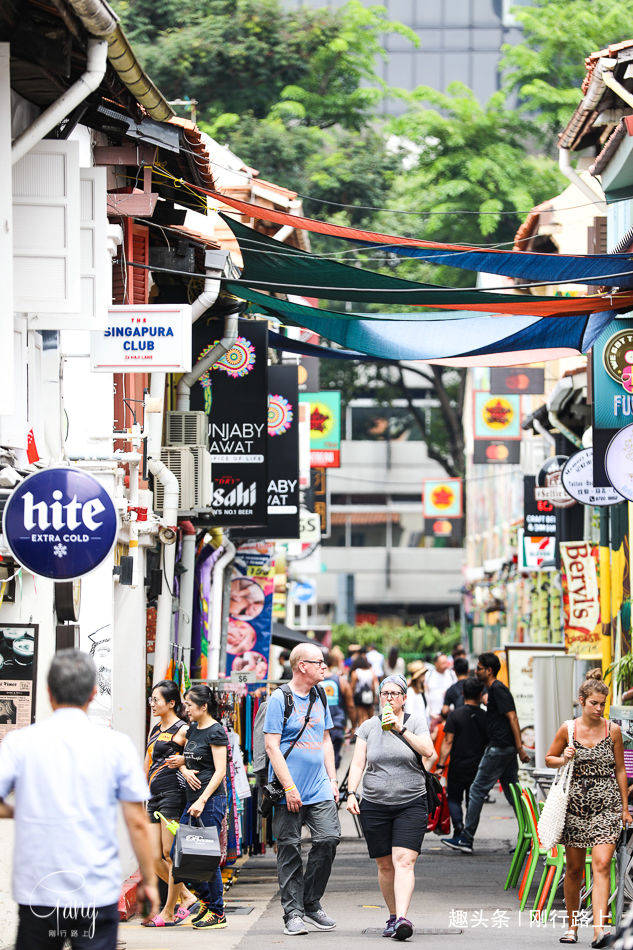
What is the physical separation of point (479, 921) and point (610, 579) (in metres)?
9.12

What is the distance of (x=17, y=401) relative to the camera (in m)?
10.5

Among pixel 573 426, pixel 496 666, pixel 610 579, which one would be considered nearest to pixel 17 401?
pixel 496 666

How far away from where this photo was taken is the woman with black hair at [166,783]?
38.0 feet

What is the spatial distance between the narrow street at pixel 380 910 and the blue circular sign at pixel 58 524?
2979mm

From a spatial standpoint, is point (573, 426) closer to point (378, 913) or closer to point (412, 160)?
point (378, 913)

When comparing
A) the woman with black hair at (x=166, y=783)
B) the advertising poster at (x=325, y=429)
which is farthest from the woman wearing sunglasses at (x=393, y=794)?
the advertising poster at (x=325, y=429)

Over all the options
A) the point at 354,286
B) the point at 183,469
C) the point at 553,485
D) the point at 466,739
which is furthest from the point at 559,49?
the point at 354,286

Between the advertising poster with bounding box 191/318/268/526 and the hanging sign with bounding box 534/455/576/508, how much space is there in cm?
657

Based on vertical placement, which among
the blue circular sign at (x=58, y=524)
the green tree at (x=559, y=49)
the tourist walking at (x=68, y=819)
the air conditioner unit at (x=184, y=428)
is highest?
the green tree at (x=559, y=49)

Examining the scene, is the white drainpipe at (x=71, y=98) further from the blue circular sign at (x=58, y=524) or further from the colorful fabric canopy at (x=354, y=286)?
the colorful fabric canopy at (x=354, y=286)

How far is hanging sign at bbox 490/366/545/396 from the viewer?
2994 centimetres

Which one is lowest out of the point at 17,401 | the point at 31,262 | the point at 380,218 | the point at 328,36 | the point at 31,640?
the point at 31,640

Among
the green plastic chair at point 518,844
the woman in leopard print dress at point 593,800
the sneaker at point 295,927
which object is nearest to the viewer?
the woman in leopard print dress at point 593,800

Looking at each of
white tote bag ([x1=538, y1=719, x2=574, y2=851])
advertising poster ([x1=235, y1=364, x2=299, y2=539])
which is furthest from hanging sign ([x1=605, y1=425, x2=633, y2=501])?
advertising poster ([x1=235, y1=364, x2=299, y2=539])
